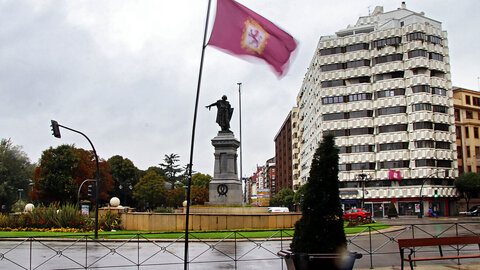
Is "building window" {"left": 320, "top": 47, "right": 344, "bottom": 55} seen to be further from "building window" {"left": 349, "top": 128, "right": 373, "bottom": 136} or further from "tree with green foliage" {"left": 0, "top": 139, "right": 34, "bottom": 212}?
"tree with green foliage" {"left": 0, "top": 139, "right": 34, "bottom": 212}

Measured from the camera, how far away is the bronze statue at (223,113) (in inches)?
1255

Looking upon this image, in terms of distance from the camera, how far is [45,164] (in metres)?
61.1

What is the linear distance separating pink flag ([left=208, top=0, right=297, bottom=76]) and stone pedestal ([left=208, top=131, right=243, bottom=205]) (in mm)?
20590

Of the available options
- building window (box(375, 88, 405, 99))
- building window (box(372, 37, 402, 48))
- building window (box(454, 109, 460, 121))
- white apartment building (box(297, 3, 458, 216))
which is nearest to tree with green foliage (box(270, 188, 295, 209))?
white apartment building (box(297, 3, 458, 216))

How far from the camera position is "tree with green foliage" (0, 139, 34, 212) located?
6394 centimetres

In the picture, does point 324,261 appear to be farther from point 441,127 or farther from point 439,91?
point 439,91

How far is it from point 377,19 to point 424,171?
1086 inches

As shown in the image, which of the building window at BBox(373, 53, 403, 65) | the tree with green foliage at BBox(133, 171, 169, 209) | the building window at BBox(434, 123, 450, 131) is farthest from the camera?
the tree with green foliage at BBox(133, 171, 169, 209)

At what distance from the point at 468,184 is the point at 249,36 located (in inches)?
2430

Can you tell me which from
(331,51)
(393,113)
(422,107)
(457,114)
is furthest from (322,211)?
(457,114)

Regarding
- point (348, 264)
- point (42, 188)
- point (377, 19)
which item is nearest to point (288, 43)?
point (348, 264)

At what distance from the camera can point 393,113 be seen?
66438 millimetres

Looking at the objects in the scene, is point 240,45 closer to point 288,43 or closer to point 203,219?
point 288,43

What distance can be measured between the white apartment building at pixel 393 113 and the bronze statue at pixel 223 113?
3720cm
